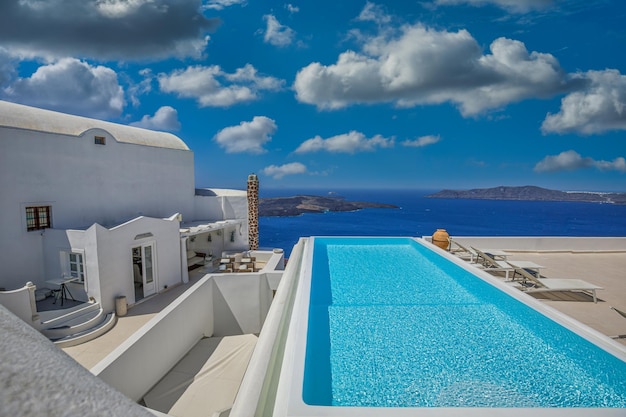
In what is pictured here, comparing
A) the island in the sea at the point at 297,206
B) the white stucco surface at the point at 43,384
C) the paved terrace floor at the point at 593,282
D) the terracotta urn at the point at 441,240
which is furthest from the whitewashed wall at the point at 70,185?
the island in the sea at the point at 297,206

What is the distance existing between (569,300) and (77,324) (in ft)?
45.8

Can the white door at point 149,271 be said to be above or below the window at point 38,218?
below

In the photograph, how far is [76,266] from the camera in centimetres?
1103

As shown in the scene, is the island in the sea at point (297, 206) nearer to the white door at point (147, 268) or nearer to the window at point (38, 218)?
the white door at point (147, 268)

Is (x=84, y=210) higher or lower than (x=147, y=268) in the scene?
higher

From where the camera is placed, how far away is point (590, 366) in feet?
16.5

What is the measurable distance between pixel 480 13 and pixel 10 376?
25844 millimetres

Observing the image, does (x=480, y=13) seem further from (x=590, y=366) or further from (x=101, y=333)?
(x=101, y=333)

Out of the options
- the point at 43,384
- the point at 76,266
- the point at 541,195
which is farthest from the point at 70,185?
the point at 541,195

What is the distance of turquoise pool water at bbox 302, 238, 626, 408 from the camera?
4.66 m

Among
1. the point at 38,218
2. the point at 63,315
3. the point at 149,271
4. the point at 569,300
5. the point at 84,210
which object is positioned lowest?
the point at 63,315

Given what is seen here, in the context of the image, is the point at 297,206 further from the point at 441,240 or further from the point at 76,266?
the point at 76,266

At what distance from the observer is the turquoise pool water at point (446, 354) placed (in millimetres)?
4660

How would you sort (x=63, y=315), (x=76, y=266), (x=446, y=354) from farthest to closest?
(x=76, y=266), (x=63, y=315), (x=446, y=354)
